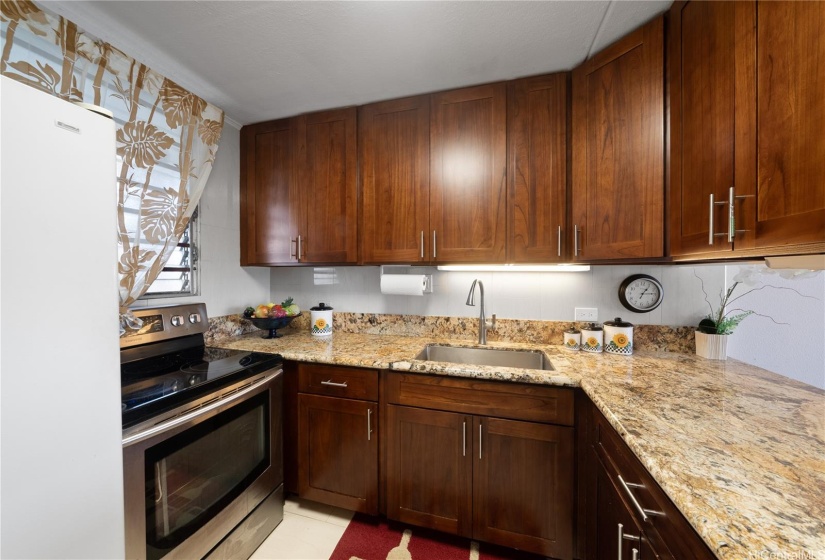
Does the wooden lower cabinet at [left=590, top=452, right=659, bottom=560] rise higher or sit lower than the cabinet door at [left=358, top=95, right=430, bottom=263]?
lower

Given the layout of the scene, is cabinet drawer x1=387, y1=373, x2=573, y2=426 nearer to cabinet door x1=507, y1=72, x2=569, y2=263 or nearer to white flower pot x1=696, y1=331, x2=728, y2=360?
cabinet door x1=507, y1=72, x2=569, y2=263

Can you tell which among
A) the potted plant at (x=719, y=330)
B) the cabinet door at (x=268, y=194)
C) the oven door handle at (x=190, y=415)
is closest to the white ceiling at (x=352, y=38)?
the cabinet door at (x=268, y=194)

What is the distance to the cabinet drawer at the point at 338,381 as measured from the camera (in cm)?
154

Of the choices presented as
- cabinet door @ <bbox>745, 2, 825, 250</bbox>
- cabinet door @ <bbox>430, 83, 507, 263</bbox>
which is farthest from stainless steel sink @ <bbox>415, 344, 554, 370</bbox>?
cabinet door @ <bbox>745, 2, 825, 250</bbox>

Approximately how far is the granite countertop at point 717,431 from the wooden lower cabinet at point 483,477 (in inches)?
10.0

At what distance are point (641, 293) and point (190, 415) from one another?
2235 mm

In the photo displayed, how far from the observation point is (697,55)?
3.46ft

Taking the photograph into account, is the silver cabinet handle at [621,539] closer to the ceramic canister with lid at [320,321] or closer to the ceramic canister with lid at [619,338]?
the ceramic canister with lid at [619,338]

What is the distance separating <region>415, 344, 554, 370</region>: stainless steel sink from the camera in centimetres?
172

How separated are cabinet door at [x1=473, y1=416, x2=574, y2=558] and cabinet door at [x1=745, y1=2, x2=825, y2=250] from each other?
3.24 feet

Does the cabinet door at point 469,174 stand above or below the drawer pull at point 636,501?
above

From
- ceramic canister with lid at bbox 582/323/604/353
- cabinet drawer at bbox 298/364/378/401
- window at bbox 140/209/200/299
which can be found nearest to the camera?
cabinet drawer at bbox 298/364/378/401

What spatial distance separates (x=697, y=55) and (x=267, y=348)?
230 cm

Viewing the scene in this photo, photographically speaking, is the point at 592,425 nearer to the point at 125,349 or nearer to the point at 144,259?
the point at 125,349
